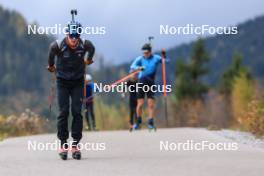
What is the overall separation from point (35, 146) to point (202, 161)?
4.82 m

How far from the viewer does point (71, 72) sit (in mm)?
11375

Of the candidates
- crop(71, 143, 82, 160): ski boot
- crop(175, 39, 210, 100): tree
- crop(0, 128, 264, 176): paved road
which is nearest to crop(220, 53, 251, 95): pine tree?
crop(175, 39, 210, 100): tree

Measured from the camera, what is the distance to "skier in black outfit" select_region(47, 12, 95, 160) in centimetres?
1120

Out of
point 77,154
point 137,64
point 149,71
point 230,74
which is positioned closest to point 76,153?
point 77,154

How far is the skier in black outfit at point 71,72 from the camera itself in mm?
Result: 11203

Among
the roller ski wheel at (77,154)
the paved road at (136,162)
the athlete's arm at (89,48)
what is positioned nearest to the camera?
the paved road at (136,162)

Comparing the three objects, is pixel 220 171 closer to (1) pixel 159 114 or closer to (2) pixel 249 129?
(2) pixel 249 129

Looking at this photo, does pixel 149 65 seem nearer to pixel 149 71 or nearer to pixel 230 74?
pixel 149 71

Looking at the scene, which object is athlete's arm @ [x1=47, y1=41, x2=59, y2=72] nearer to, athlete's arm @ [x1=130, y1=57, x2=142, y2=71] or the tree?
athlete's arm @ [x1=130, y1=57, x2=142, y2=71]

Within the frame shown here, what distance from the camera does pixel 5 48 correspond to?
190m

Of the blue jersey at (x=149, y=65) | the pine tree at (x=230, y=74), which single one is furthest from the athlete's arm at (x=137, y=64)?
the pine tree at (x=230, y=74)

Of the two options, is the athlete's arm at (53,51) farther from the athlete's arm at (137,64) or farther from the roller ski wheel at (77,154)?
the athlete's arm at (137,64)

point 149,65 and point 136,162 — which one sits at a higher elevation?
point 149,65

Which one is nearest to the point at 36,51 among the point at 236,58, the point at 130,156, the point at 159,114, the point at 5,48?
the point at 5,48
